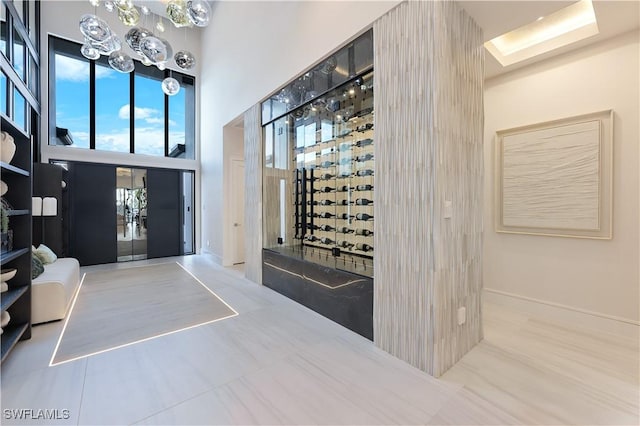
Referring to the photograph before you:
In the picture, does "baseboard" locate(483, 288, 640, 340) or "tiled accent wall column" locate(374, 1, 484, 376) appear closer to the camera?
"tiled accent wall column" locate(374, 1, 484, 376)

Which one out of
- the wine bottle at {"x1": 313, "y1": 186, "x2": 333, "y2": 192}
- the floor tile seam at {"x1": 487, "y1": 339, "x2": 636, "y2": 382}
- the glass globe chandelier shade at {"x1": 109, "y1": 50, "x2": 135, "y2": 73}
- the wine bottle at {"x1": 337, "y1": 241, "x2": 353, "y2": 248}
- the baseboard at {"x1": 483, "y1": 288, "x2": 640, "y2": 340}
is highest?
the glass globe chandelier shade at {"x1": 109, "y1": 50, "x2": 135, "y2": 73}

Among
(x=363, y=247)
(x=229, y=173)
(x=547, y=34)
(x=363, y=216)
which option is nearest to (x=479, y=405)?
(x=363, y=247)

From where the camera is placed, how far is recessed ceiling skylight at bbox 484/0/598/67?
284 centimetres

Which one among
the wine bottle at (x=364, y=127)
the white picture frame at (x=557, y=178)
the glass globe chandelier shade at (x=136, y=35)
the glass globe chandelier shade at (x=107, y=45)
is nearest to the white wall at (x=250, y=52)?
the wine bottle at (x=364, y=127)

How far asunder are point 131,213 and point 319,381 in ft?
22.5

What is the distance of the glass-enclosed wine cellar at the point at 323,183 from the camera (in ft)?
9.93

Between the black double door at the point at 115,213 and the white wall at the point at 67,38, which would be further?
the black double door at the point at 115,213

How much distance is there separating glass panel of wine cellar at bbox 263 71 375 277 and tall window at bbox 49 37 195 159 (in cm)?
433

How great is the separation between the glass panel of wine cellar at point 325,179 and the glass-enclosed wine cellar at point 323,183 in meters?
0.01

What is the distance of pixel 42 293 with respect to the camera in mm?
3137

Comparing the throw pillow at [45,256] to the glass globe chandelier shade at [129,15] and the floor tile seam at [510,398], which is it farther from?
the floor tile seam at [510,398]

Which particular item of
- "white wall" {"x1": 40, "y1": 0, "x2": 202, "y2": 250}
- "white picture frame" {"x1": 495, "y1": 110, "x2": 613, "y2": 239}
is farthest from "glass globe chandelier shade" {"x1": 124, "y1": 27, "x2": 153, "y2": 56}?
"white picture frame" {"x1": 495, "y1": 110, "x2": 613, "y2": 239}

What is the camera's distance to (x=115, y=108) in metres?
6.86

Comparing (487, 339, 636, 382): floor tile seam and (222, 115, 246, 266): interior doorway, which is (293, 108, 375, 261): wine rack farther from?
(222, 115, 246, 266): interior doorway
